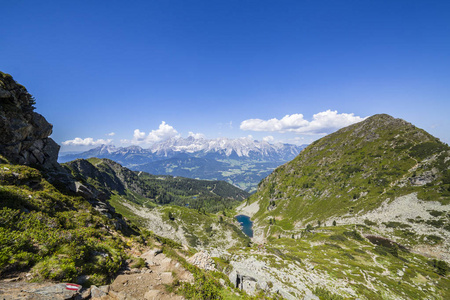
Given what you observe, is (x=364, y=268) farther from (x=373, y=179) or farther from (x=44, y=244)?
(x=373, y=179)

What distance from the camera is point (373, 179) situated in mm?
144875

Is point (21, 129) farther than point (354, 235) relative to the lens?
No

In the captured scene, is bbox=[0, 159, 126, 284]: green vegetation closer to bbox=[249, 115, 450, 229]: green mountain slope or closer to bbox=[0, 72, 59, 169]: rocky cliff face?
bbox=[0, 72, 59, 169]: rocky cliff face

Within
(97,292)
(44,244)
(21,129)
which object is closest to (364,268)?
(97,292)

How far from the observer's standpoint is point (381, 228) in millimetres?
98188

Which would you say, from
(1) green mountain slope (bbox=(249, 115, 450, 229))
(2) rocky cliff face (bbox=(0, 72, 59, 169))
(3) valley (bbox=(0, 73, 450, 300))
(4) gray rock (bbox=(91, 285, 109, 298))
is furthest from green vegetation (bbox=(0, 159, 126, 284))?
(1) green mountain slope (bbox=(249, 115, 450, 229))

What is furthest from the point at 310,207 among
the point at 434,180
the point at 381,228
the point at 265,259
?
the point at 265,259

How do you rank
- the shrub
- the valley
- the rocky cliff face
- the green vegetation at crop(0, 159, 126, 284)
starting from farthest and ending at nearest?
the shrub, the rocky cliff face, the valley, the green vegetation at crop(0, 159, 126, 284)

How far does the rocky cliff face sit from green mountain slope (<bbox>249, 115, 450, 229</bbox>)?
542ft

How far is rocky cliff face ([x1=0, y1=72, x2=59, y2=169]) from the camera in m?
25.7

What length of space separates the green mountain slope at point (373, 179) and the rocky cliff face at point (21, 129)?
542ft

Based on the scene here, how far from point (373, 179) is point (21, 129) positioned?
676 feet

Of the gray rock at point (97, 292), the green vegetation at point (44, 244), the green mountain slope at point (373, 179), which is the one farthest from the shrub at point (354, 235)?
the gray rock at point (97, 292)

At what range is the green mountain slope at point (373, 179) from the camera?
116 m
